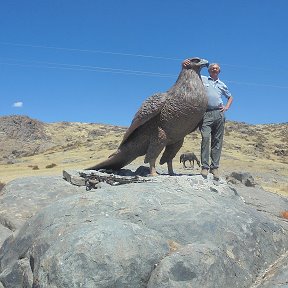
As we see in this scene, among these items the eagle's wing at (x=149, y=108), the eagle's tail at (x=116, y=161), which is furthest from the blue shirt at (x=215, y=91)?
the eagle's tail at (x=116, y=161)

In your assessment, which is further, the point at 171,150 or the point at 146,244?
the point at 171,150

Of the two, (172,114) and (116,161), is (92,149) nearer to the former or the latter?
(116,161)

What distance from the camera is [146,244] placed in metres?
5.09

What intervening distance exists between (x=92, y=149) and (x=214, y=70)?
31.5 m

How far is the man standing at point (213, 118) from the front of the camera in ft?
28.9

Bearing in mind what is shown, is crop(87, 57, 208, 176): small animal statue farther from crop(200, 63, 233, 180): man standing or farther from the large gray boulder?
the large gray boulder

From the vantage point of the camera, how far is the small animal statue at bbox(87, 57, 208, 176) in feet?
28.2

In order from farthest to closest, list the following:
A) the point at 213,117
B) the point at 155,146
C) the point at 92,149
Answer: the point at 92,149 < the point at 155,146 < the point at 213,117

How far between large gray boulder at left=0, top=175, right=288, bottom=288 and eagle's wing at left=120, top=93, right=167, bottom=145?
221cm

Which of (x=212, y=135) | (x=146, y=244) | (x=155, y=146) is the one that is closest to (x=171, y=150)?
(x=155, y=146)

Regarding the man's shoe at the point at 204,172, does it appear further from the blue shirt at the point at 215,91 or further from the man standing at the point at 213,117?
the blue shirt at the point at 215,91

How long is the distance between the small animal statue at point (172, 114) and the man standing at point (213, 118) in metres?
0.18

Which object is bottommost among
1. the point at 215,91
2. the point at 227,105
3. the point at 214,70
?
the point at 227,105

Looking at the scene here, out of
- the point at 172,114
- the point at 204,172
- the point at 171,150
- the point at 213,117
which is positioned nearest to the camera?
the point at 172,114
